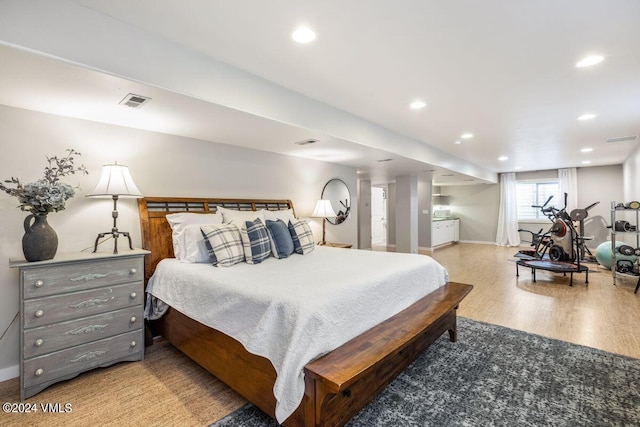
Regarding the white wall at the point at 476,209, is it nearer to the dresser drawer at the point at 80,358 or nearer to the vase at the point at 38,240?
the dresser drawer at the point at 80,358

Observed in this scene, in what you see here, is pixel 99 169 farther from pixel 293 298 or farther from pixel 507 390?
pixel 507 390

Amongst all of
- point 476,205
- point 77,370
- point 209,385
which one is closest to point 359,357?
point 209,385

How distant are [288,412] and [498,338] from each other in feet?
7.87

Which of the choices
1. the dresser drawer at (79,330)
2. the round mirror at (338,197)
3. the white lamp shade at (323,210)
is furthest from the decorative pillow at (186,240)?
the round mirror at (338,197)

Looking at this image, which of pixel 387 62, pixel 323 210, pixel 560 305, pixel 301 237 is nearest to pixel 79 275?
pixel 301 237

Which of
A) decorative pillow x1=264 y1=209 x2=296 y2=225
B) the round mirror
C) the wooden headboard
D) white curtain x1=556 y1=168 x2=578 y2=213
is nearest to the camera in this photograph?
the wooden headboard

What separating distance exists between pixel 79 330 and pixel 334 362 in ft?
6.69

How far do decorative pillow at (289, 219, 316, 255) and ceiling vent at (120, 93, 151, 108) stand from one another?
71.8 inches

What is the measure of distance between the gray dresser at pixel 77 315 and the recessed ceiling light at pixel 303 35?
216 centimetres

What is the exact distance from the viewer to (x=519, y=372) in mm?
2305

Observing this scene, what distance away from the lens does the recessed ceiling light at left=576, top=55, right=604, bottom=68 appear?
7.64 feet

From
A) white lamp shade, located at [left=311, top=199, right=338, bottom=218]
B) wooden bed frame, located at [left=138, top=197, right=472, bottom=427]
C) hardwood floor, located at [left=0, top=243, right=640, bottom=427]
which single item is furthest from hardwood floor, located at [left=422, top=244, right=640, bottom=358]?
white lamp shade, located at [left=311, top=199, right=338, bottom=218]

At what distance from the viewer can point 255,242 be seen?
2814 mm

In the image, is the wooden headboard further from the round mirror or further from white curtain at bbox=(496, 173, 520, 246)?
white curtain at bbox=(496, 173, 520, 246)
